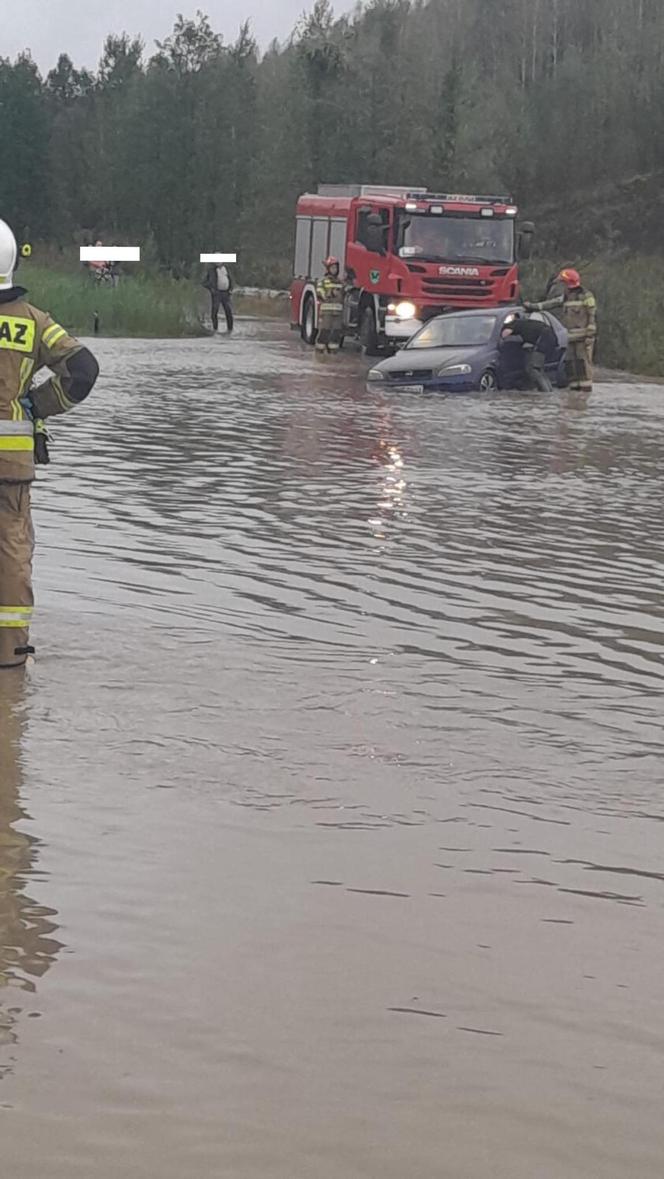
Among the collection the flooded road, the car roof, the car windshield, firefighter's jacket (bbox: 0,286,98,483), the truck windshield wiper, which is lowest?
the flooded road

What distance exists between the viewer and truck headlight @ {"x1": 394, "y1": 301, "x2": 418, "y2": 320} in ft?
91.1

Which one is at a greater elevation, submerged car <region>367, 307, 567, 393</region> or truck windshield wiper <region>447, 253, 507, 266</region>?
truck windshield wiper <region>447, 253, 507, 266</region>

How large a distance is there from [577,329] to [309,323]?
11109mm

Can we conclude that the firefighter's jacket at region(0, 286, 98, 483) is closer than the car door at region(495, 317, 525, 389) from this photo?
Yes

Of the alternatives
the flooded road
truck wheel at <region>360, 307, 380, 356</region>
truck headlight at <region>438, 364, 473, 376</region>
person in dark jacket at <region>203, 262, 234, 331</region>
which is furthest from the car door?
person in dark jacket at <region>203, 262, 234, 331</region>

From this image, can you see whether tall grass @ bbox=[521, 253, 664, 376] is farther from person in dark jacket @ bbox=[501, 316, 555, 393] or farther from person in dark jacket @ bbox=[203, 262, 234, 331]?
person in dark jacket @ bbox=[501, 316, 555, 393]

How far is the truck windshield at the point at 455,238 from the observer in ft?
91.0

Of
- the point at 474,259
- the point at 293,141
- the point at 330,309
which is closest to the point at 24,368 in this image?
the point at 474,259

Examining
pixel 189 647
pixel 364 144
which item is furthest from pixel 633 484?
pixel 364 144

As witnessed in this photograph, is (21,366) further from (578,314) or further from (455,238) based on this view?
(455,238)

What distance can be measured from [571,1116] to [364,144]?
184 ft

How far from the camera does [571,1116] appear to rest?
→ 3414mm

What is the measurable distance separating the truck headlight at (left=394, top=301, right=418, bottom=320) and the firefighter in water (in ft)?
3.87

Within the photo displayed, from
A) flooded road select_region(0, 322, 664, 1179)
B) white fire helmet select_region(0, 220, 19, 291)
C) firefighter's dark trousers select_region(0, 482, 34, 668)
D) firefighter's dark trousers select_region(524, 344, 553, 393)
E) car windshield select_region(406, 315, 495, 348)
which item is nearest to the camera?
flooded road select_region(0, 322, 664, 1179)
